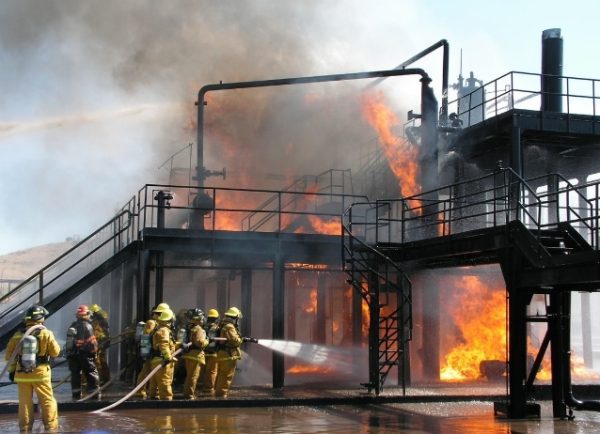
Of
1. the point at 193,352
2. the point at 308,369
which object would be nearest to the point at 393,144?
the point at 308,369

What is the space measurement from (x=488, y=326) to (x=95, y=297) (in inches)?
569

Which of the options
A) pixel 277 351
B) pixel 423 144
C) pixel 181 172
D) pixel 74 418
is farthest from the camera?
pixel 181 172

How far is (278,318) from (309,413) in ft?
12.6

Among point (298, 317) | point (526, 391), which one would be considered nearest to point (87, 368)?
point (526, 391)

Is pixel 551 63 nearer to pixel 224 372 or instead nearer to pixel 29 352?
pixel 224 372

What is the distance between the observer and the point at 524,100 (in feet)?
69.6

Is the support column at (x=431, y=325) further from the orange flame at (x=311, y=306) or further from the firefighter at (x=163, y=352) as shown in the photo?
the orange flame at (x=311, y=306)

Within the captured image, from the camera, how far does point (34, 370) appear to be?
11.3 metres

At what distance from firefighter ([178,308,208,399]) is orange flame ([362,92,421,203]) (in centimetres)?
1124

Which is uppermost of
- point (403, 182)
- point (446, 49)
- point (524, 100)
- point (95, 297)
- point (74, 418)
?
point (446, 49)

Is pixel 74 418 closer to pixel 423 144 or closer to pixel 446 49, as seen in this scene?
pixel 423 144

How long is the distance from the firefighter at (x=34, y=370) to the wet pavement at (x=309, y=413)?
573mm

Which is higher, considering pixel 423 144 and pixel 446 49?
pixel 446 49

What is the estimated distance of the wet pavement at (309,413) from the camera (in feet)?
40.9
